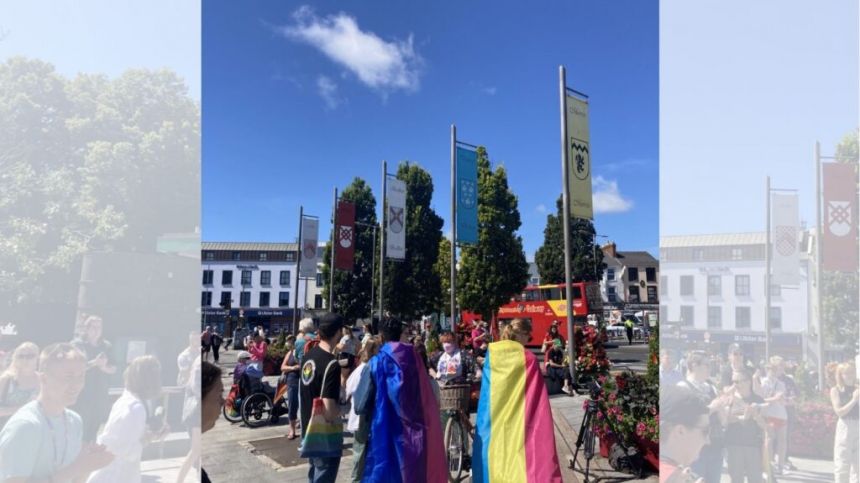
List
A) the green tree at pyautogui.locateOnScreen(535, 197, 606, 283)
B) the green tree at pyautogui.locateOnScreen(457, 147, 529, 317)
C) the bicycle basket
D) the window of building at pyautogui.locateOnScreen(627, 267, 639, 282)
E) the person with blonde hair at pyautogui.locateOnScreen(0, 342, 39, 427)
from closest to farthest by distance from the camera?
the person with blonde hair at pyautogui.locateOnScreen(0, 342, 39, 427), the bicycle basket, the green tree at pyautogui.locateOnScreen(457, 147, 529, 317), the green tree at pyautogui.locateOnScreen(535, 197, 606, 283), the window of building at pyautogui.locateOnScreen(627, 267, 639, 282)

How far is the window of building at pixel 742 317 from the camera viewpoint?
4.25m

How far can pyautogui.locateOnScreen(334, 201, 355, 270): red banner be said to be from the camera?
19.5 metres

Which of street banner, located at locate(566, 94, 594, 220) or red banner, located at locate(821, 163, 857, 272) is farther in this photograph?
street banner, located at locate(566, 94, 594, 220)

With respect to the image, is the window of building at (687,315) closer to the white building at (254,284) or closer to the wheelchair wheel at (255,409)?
the wheelchair wheel at (255,409)

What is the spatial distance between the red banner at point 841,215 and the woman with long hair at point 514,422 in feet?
9.30

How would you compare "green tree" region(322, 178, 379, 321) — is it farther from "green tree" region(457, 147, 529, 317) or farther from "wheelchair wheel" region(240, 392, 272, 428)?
"wheelchair wheel" region(240, 392, 272, 428)

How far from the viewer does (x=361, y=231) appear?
43.2 meters

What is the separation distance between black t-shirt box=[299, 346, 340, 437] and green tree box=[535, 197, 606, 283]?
45197mm

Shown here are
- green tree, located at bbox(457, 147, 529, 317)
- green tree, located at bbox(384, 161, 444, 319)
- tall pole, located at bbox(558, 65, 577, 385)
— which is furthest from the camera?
green tree, located at bbox(384, 161, 444, 319)

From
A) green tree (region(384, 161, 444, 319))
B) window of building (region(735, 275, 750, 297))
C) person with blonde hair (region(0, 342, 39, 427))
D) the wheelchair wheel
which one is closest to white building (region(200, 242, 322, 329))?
green tree (region(384, 161, 444, 319))

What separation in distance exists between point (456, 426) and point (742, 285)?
3206 millimetres

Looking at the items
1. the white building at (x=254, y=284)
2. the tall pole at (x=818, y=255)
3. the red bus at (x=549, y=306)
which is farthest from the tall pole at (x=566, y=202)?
the white building at (x=254, y=284)

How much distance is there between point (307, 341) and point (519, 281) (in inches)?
931

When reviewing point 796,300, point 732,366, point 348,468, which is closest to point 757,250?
point 796,300
